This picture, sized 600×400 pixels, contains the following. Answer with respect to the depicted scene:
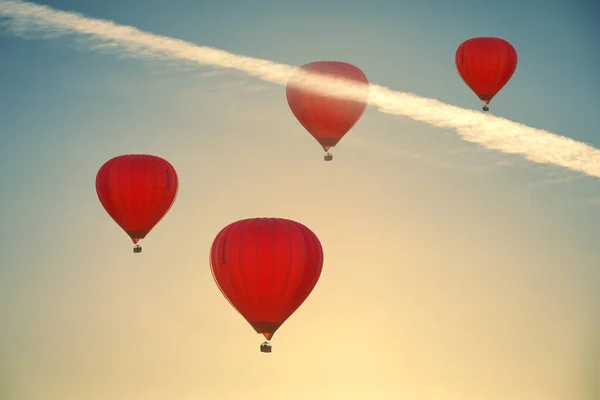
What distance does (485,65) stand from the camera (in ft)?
242

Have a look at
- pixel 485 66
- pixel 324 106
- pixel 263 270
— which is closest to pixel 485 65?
pixel 485 66

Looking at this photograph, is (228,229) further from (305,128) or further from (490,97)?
(490,97)

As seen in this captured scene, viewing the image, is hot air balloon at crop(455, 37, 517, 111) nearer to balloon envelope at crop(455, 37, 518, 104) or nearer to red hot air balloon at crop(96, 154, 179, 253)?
balloon envelope at crop(455, 37, 518, 104)

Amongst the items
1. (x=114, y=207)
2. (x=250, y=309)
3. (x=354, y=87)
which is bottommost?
(x=250, y=309)

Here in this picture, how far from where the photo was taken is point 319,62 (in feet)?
230

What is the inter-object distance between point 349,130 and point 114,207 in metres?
10.2

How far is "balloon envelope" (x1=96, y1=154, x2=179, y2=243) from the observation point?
235 ft

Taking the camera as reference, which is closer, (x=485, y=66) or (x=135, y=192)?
(x=135, y=192)

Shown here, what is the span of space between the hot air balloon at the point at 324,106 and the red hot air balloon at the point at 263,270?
8.11 m

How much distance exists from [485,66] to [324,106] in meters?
8.01

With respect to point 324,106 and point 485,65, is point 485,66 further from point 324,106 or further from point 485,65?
point 324,106

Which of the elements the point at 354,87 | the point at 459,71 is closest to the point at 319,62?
the point at 354,87

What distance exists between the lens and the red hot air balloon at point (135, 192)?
71.6 m

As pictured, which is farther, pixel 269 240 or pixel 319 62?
pixel 319 62
